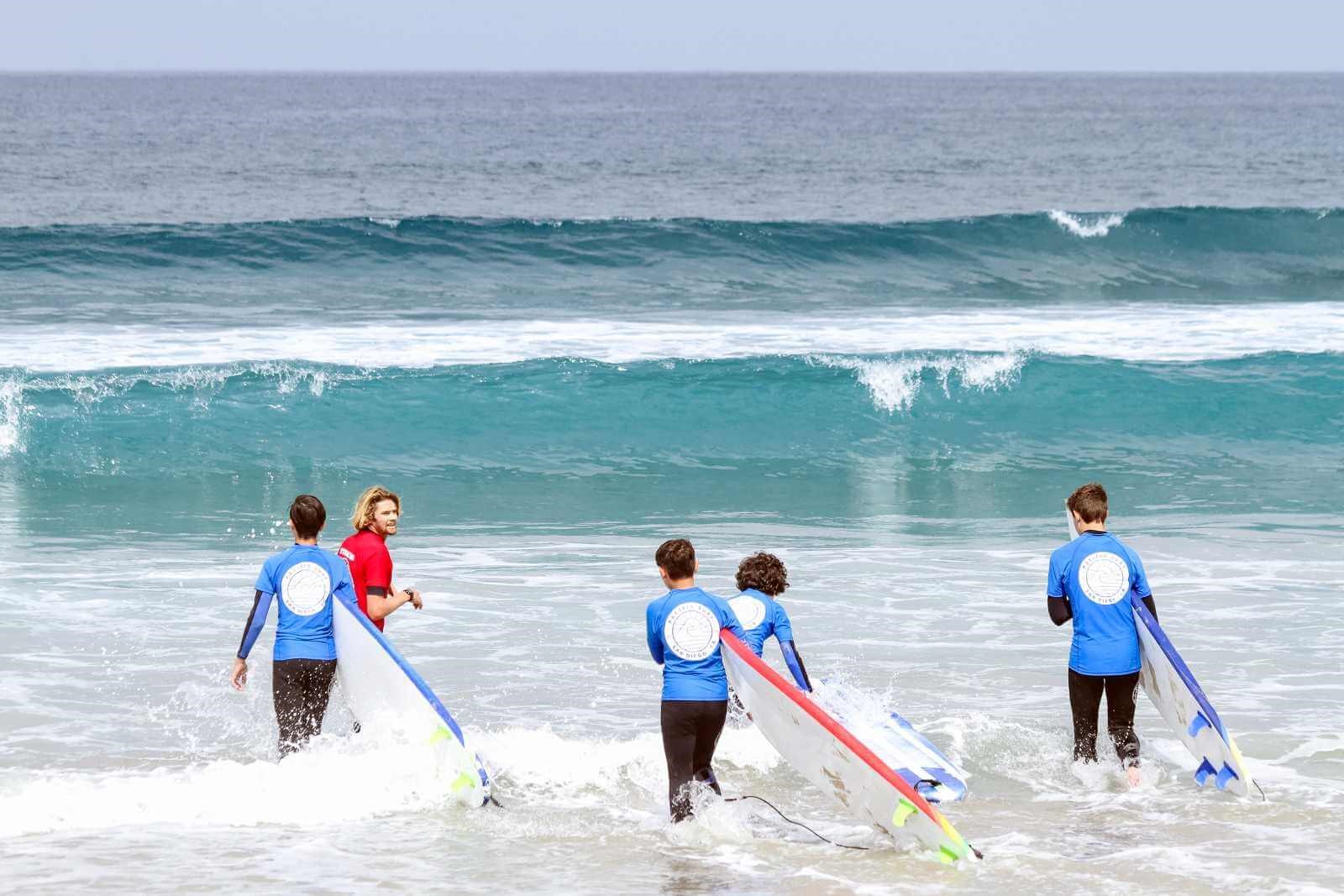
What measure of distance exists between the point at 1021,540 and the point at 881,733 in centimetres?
542

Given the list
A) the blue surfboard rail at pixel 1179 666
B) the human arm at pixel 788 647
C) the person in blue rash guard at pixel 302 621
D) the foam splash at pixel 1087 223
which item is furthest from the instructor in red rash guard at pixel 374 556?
the foam splash at pixel 1087 223

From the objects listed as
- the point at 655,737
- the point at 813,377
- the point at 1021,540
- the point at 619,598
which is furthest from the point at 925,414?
the point at 655,737

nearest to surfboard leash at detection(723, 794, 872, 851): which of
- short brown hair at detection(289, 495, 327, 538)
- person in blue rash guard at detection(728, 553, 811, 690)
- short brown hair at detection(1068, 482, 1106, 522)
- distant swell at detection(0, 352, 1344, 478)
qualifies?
person in blue rash guard at detection(728, 553, 811, 690)

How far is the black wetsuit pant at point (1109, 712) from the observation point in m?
6.65

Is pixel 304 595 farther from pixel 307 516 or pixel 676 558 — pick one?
pixel 676 558

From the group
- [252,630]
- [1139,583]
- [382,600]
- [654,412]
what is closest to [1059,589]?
[1139,583]

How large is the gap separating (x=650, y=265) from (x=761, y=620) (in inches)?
946

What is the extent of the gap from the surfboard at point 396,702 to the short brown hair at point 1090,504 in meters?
2.74

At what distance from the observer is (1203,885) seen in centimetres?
552

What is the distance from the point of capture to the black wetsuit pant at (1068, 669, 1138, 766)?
6.65 metres

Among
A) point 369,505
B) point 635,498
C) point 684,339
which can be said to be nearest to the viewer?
point 369,505

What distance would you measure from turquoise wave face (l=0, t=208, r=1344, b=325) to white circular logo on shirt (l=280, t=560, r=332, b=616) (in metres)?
18.4

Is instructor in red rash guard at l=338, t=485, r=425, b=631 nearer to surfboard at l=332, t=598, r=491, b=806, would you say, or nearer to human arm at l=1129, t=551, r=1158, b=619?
surfboard at l=332, t=598, r=491, b=806

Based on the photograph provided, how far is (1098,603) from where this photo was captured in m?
6.54
